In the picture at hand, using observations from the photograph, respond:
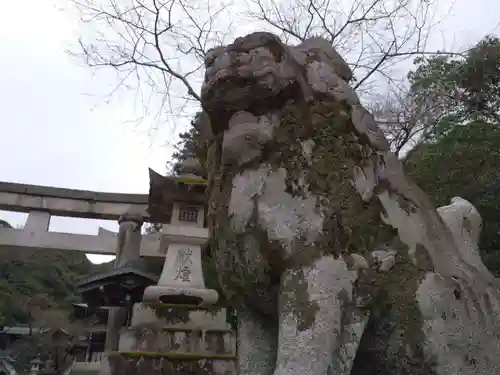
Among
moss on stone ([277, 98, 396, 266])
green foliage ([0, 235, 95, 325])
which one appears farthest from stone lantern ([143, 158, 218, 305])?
green foliage ([0, 235, 95, 325])

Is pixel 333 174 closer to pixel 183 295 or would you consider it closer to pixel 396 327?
pixel 396 327

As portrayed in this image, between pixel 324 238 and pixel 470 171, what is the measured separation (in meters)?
5.41

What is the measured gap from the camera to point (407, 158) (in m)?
7.54

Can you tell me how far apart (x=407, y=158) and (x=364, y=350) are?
20.6ft

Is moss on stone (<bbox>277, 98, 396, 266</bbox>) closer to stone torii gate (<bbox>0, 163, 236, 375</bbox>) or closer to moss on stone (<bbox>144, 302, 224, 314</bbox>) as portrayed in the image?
stone torii gate (<bbox>0, 163, 236, 375</bbox>)

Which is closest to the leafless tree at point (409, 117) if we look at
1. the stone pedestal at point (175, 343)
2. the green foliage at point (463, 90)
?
the green foliage at point (463, 90)

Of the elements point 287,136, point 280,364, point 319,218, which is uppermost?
point 287,136

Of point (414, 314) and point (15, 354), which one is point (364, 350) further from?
point (15, 354)

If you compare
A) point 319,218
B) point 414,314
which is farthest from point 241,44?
point 414,314

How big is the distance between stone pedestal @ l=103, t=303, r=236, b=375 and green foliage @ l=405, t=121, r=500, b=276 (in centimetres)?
301

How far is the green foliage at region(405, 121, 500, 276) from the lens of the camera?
591cm

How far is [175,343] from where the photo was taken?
5.35 m

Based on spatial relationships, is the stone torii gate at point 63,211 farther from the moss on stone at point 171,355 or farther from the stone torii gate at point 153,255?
the moss on stone at point 171,355

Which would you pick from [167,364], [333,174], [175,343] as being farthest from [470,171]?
[333,174]
